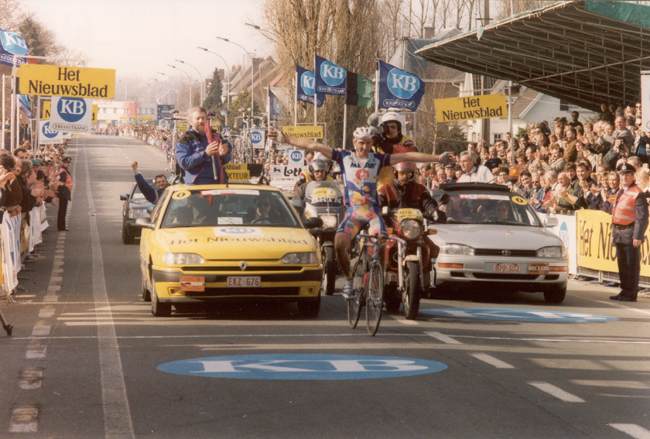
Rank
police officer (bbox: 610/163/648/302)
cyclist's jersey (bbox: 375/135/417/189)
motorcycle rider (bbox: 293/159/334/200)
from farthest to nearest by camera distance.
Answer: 1. motorcycle rider (bbox: 293/159/334/200)
2. police officer (bbox: 610/163/648/302)
3. cyclist's jersey (bbox: 375/135/417/189)

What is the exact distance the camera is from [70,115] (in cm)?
2933

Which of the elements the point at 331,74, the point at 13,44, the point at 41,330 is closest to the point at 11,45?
the point at 13,44

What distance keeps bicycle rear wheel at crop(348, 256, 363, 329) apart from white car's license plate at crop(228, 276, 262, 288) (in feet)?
3.34

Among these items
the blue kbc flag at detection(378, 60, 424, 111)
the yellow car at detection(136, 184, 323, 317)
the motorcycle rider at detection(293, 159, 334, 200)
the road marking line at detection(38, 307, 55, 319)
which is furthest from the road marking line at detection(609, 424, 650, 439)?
the blue kbc flag at detection(378, 60, 424, 111)

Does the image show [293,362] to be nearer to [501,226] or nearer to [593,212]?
[501,226]

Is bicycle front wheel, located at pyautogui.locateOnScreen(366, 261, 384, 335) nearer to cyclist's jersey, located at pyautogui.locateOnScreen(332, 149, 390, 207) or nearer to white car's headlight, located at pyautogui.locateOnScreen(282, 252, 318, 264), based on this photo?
cyclist's jersey, located at pyautogui.locateOnScreen(332, 149, 390, 207)

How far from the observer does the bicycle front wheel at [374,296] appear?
9.48 metres

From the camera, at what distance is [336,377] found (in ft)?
24.6

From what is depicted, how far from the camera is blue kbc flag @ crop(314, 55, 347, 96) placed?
37.9 meters

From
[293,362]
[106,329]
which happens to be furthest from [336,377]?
[106,329]

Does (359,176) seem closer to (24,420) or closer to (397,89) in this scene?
(24,420)

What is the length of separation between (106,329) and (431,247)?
364cm

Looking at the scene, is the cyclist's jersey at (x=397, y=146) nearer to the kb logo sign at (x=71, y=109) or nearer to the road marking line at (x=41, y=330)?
the road marking line at (x=41, y=330)

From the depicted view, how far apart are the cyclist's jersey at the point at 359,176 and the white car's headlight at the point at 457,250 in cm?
267
